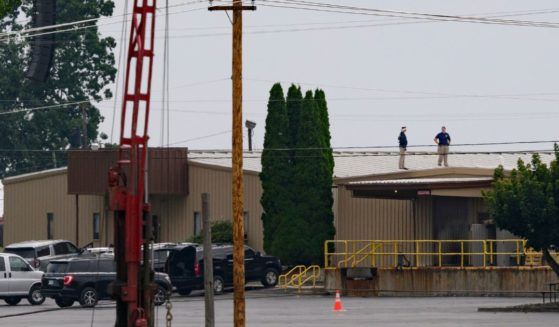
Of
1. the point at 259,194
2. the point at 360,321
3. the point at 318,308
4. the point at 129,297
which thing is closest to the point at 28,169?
the point at 259,194

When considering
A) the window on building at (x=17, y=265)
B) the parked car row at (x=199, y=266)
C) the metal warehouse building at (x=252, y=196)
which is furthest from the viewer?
the metal warehouse building at (x=252, y=196)

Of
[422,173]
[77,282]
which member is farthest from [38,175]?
[77,282]

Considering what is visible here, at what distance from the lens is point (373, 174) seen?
62.6 metres

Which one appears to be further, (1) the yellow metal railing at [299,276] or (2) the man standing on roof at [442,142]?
(2) the man standing on roof at [442,142]

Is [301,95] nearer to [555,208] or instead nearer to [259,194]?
[259,194]

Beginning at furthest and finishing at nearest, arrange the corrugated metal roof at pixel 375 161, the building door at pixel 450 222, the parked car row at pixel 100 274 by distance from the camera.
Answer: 1. the corrugated metal roof at pixel 375 161
2. the building door at pixel 450 222
3. the parked car row at pixel 100 274

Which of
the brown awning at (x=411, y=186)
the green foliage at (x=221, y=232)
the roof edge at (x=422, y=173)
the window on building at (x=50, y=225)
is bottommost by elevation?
the green foliage at (x=221, y=232)

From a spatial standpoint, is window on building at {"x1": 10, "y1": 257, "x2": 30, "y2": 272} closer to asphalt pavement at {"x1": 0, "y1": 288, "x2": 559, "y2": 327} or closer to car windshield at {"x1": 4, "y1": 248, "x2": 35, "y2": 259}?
asphalt pavement at {"x1": 0, "y1": 288, "x2": 559, "y2": 327}

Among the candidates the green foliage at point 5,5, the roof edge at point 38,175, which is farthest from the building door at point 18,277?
the roof edge at point 38,175

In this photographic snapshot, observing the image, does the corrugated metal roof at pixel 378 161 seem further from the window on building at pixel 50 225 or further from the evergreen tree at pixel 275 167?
the window on building at pixel 50 225

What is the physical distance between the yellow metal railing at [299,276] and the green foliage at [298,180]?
45 cm

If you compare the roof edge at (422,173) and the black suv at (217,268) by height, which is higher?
the roof edge at (422,173)

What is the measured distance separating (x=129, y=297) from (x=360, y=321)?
16.3 m

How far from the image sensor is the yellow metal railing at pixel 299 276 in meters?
56.9
